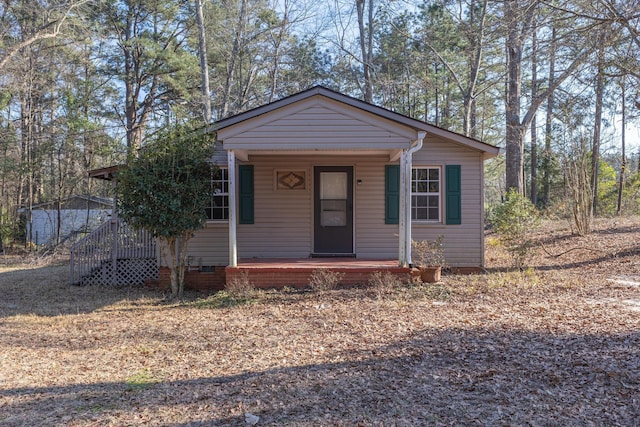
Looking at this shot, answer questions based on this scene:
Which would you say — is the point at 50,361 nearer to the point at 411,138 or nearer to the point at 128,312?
the point at 128,312

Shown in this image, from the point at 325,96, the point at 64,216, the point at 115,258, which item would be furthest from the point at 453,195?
the point at 64,216

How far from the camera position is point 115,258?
9680mm

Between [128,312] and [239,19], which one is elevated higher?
[239,19]

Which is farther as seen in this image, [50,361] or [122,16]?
[122,16]

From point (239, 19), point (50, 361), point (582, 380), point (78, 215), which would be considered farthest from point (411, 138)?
point (78, 215)

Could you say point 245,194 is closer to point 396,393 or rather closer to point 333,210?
point 333,210

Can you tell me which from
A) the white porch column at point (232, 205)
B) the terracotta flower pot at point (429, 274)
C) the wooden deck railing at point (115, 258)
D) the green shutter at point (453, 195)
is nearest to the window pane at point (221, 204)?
the wooden deck railing at point (115, 258)

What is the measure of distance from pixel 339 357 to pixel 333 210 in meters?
5.54

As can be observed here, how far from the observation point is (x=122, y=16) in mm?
19266

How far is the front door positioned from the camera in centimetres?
988

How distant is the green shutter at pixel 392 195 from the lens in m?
9.73

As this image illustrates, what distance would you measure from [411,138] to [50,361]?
6.18m

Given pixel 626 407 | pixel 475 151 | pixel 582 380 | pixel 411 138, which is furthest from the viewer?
pixel 475 151

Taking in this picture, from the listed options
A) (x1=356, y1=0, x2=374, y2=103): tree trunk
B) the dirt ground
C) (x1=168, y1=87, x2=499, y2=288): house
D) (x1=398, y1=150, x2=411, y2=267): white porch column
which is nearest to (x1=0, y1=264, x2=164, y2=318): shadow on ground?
the dirt ground
